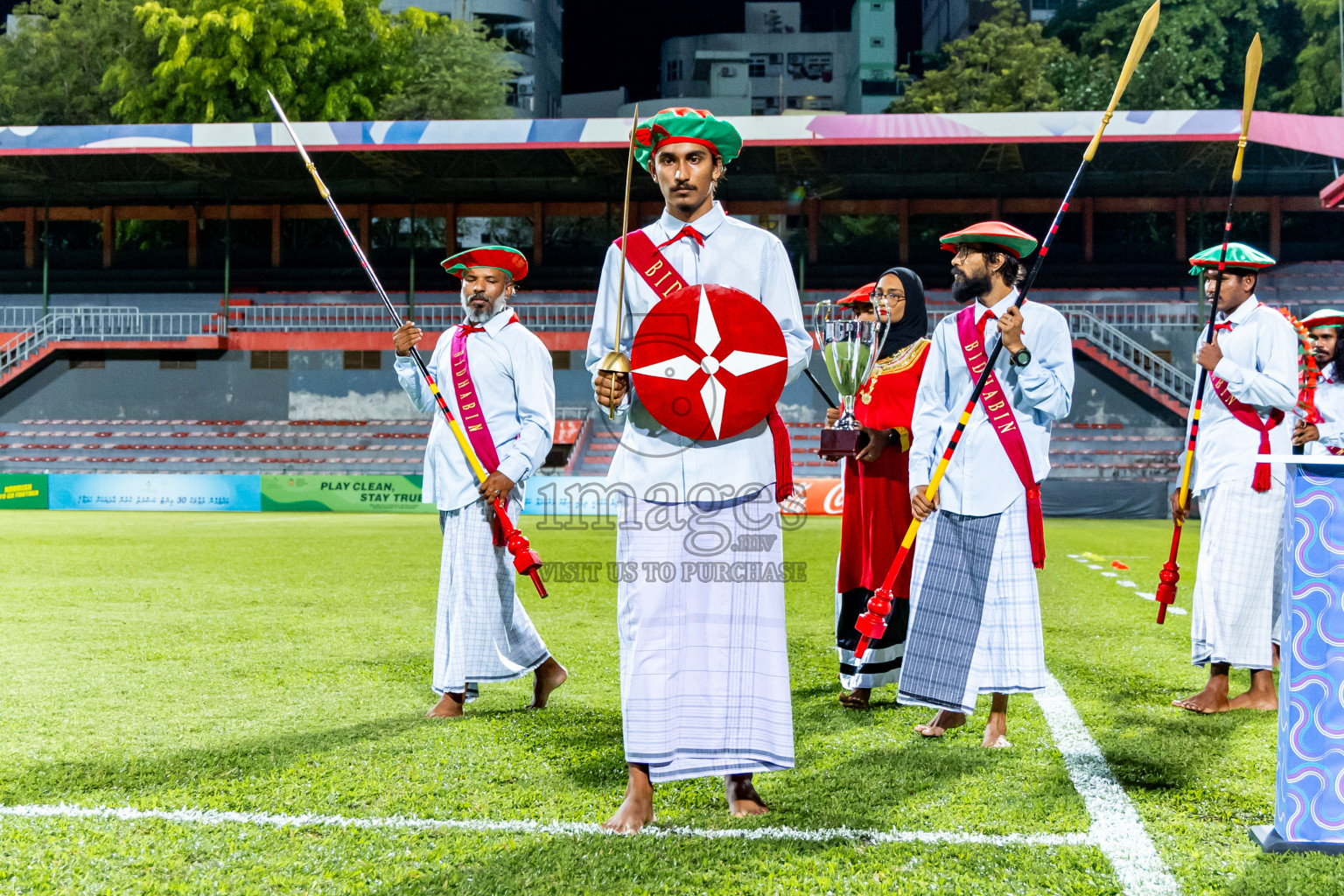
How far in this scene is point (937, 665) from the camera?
479 cm

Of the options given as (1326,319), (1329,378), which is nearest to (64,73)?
(1326,319)

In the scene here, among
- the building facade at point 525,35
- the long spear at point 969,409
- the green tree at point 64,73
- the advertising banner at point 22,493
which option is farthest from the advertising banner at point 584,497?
the building facade at point 525,35

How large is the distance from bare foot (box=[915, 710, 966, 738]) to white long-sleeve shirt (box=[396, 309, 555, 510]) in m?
2.06

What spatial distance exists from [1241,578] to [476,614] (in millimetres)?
3590

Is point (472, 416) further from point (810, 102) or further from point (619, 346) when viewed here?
point (810, 102)

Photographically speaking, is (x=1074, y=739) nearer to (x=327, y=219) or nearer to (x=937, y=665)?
(x=937, y=665)

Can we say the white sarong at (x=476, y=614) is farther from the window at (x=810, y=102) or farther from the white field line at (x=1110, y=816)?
the window at (x=810, y=102)

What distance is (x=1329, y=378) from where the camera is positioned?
22.2ft

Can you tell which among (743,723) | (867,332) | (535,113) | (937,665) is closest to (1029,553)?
(937,665)

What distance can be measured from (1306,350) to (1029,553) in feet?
10.5

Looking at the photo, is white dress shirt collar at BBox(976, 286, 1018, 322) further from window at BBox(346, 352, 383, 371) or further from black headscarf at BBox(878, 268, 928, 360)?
window at BBox(346, 352, 383, 371)

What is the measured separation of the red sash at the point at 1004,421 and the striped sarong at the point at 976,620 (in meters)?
0.06

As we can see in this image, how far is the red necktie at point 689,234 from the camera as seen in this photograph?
3844 mm

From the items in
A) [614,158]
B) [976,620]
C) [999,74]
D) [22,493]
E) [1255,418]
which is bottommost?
[22,493]
